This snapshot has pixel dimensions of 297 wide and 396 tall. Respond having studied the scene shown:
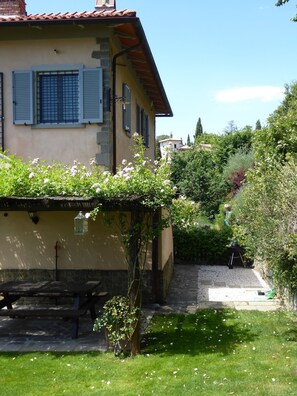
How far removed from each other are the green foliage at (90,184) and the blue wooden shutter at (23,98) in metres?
2.12

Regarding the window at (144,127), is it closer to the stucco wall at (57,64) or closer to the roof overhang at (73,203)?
the stucco wall at (57,64)

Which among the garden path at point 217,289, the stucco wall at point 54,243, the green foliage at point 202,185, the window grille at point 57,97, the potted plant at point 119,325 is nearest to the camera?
the potted plant at point 119,325

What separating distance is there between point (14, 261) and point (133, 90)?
6.12 m

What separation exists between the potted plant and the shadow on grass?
45 centimetres

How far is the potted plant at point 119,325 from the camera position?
7.05 metres

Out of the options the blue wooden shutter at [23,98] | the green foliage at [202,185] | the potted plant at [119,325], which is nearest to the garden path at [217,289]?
the potted plant at [119,325]

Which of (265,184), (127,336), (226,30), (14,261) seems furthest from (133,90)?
(127,336)

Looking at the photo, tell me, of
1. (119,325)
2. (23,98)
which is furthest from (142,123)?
(119,325)

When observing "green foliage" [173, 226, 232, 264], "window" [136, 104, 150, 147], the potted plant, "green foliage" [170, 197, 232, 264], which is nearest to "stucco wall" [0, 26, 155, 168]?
the potted plant

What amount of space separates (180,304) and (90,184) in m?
4.37

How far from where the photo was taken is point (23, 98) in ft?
33.3

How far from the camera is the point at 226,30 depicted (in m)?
10.7

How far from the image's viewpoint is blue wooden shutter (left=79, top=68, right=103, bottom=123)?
32.4 feet

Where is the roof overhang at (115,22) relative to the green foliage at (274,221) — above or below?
above
